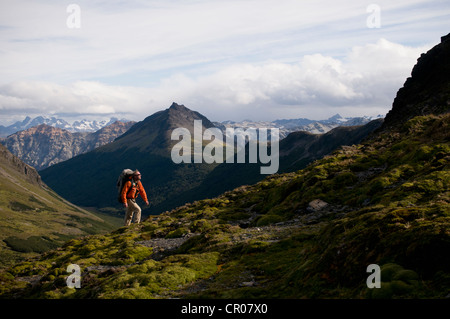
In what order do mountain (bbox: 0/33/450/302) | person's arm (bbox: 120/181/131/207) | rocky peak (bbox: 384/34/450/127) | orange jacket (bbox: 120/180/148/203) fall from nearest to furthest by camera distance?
mountain (bbox: 0/33/450/302) → person's arm (bbox: 120/181/131/207) → orange jacket (bbox: 120/180/148/203) → rocky peak (bbox: 384/34/450/127)

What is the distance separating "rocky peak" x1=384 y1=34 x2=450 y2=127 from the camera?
61375mm

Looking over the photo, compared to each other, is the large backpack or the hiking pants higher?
the large backpack

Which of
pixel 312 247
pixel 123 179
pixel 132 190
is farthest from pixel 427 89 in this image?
pixel 312 247

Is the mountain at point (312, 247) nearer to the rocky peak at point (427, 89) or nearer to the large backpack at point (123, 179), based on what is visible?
the large backpack at point (123, 179)

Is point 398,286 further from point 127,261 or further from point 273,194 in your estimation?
point 273,194

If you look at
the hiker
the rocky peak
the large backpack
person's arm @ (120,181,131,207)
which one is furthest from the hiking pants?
the rocky peak

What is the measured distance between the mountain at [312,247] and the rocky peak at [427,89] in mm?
14216

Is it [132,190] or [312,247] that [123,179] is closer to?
[132,190]

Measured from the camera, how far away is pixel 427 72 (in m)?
76.9

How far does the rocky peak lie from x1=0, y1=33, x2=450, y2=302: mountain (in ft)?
46.6

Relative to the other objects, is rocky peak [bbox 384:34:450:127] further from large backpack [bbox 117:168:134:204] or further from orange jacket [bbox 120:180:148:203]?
large backpack [bbox 117:168:134:204]

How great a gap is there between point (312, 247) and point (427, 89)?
66.4m

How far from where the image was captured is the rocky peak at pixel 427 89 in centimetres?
6138

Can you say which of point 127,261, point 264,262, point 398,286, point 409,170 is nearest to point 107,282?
point 264,262
